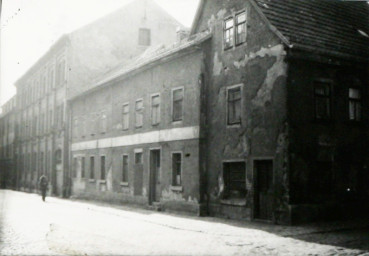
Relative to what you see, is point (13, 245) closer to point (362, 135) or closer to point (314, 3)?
point (362, 135)

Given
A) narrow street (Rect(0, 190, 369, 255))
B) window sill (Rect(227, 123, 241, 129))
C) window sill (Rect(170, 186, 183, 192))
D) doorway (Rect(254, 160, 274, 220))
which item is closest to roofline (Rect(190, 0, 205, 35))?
window sill (Rect(227, 123, 241, 129))

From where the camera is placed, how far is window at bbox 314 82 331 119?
1619 cm

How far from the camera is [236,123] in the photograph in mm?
17094

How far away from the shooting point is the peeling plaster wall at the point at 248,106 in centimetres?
1516

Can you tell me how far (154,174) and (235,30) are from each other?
8189mm

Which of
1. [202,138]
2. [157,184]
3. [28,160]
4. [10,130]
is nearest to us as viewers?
[202,138]

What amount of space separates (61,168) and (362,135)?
23.3 metres

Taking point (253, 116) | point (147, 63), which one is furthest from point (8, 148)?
point (253, 116)

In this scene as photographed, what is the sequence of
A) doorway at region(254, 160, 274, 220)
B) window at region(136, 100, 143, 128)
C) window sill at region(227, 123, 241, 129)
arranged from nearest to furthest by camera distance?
doorway at region(254, 160, 274, 220) → window sill at region(227, 123, 241, 129) → window at region(136, 100, 143, 128)

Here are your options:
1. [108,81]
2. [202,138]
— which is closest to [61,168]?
[108,81]

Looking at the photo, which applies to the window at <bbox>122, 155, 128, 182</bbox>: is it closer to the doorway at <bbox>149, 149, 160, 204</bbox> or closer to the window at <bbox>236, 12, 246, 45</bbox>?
the doorway at <bbox>149, 149, 160, 204</bbox>

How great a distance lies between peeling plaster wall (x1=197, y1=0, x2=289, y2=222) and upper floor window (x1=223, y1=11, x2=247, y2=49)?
23 cm

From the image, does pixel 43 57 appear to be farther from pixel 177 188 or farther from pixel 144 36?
pixel 177 188

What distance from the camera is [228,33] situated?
58.9ft
